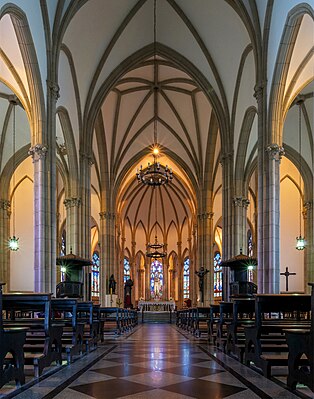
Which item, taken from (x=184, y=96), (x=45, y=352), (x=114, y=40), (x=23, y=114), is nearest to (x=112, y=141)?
(x=184, y=96)

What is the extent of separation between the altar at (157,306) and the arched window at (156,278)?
23.9 feet

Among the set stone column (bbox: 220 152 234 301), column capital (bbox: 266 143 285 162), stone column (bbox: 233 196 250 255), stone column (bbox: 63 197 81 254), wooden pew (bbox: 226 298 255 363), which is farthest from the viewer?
stone column (bbox: 220 152 234 301)

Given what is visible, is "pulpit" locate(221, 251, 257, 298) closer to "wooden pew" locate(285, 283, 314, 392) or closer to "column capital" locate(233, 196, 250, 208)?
"column capital" locate(233, 196, 250, 208)

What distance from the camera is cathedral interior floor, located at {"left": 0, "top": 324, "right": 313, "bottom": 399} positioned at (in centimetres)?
520

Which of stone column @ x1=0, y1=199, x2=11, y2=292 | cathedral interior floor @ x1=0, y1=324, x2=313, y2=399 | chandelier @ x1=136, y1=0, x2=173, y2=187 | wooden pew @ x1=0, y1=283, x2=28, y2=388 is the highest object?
chandelier @ x1=136, y1=0, x2=173, y2=187

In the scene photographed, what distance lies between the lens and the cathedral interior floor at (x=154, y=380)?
5199mm

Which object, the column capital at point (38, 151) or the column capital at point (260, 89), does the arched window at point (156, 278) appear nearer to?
the column capital at point (260, 89)

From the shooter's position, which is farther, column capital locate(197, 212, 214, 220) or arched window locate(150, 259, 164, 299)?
arched window locate(150, 259, 164, 299)

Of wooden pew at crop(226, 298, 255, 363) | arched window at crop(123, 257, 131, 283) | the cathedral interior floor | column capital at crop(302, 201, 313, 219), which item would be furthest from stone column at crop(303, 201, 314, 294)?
arched window at crop(123, 257, 131, 283)

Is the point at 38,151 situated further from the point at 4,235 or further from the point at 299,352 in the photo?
the point at 4,235

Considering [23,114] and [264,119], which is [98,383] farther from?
[23,114]

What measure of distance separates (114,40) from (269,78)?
746cm

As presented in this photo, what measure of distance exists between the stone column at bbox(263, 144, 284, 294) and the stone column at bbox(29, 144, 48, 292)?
19.1ft

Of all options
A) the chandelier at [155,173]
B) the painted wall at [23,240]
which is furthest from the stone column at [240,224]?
the painted wall at [23,240]
